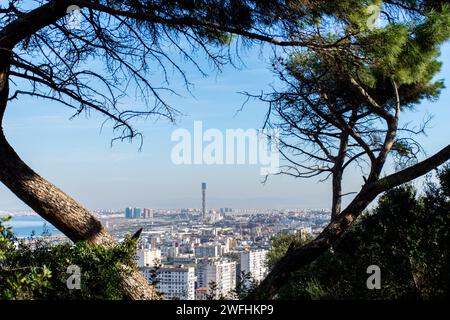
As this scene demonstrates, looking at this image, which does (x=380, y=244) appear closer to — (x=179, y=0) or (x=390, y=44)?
(x=390, y=44)

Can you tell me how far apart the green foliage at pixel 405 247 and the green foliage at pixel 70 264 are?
2.59 meters

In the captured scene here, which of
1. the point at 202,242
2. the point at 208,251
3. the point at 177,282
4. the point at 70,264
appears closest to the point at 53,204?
the point at 70,264

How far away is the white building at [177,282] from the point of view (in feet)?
17.7

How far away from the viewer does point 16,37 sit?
5035 millimetres

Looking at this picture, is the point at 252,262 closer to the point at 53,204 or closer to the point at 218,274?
the point at 218,274

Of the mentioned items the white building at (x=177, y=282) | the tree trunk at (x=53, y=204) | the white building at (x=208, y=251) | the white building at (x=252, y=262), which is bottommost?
the white building at (x=177, y=282)

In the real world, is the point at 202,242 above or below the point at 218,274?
above

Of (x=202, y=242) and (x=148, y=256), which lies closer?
(x=148, y=256)

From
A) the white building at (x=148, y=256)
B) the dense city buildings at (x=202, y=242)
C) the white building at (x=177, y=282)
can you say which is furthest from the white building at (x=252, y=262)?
the white building at (x=148, y=256)

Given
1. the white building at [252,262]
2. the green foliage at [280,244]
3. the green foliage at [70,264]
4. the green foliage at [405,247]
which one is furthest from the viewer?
the green foliage at [280,244]

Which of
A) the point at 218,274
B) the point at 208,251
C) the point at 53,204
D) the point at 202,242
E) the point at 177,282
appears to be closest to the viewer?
the point at 53,204

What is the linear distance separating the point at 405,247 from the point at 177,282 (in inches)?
90.4

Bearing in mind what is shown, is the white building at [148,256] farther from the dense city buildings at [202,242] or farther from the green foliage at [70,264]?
the green foliage at [70,264]

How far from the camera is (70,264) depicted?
4062 millimetres
